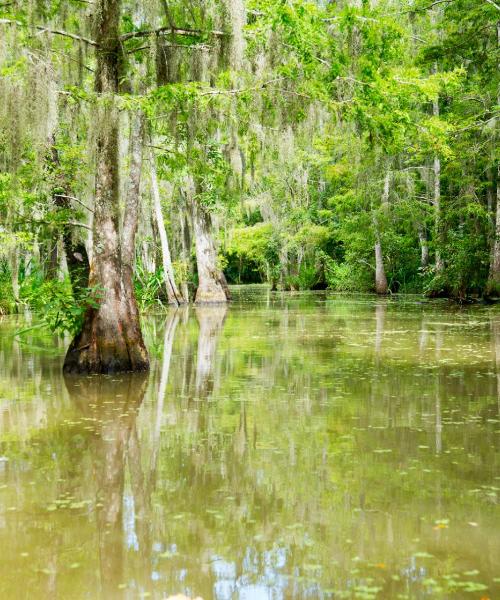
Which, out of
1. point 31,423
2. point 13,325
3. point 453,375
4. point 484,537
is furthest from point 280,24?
point 13,325

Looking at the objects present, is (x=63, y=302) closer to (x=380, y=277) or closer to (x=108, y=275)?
(x=108, y=275)

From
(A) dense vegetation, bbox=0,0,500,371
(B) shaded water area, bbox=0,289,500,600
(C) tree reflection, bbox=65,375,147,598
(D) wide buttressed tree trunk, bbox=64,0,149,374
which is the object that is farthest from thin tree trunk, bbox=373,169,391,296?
(C) tree reflection, bbox=65,375,147,598

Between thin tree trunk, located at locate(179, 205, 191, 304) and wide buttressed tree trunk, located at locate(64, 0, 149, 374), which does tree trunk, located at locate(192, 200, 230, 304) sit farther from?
wide buttressed tree trunk, located at locate(64, 0, 149, 374)

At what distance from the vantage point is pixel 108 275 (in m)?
9.12

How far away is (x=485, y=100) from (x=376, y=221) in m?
8.32

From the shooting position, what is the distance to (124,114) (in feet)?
32.3

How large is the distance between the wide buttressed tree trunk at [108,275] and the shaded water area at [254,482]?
0.42 metres

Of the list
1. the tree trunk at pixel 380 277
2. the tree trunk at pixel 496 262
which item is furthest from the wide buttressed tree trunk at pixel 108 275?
the tree trunk at pixel 380 277

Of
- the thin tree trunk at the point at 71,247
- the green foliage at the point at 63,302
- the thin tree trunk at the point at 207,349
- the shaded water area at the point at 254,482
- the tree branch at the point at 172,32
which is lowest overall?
the shaded water area at the point at 254,482

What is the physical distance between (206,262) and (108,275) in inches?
688

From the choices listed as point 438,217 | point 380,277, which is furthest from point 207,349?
point 380,277

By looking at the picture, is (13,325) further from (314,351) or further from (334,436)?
(334,436)

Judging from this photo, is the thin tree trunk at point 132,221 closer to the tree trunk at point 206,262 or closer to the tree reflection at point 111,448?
the tree reflection at point 111,448

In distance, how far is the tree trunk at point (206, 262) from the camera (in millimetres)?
26484
